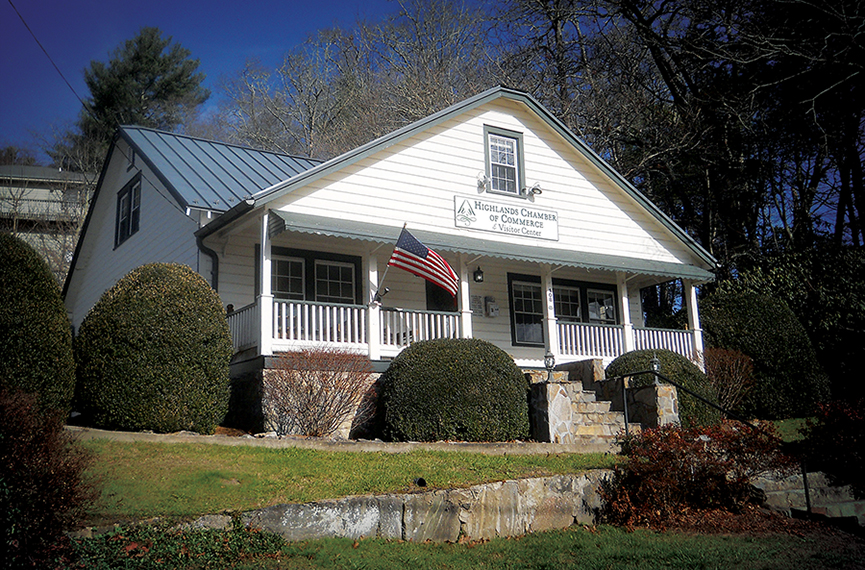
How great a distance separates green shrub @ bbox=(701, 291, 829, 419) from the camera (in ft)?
55.9

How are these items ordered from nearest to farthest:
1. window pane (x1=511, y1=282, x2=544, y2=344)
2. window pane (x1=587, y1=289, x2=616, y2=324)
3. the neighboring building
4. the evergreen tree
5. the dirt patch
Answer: the dirt patch, window pane (x1=511, y1=282, x2=544, y2=344), window pane (x1=587, y1=289, x2=616, y2=324), the neighboring building, the evergreen tree

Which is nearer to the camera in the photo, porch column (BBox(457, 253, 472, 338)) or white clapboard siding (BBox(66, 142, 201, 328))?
porch column (BBox(457, 253, 472, 338))

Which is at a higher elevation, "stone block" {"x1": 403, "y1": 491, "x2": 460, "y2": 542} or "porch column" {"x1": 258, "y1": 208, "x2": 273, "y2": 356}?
"porch column" {"x1": 258, "y1": 208, "x2": 273, "y2": 356}

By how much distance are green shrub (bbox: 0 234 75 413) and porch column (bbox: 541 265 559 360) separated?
9.65 metres

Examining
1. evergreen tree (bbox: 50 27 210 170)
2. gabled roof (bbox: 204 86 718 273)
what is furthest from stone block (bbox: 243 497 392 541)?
Answer: evergreen tree (bbox: 50 27 210 170)

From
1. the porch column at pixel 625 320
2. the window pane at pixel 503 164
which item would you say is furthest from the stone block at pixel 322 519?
the porch column at pixel 625 320

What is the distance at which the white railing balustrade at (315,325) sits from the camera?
13.6 meters

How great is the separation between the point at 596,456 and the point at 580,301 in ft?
27.0

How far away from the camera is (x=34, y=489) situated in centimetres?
613

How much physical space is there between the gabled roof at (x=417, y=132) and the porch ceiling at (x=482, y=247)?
0.46 metres

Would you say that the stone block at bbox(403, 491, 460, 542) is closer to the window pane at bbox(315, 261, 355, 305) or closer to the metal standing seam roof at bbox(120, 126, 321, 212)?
the window pane at bbox(315, 261, 355, 305)

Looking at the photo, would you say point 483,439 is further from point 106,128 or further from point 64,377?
point 106,128

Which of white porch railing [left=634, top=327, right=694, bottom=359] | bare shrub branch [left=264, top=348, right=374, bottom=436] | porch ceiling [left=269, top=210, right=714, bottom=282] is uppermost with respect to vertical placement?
porch ceiling [left=269, top=210, right=714, bottom=282]

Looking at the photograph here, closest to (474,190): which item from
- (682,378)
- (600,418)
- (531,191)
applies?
(531,191)
